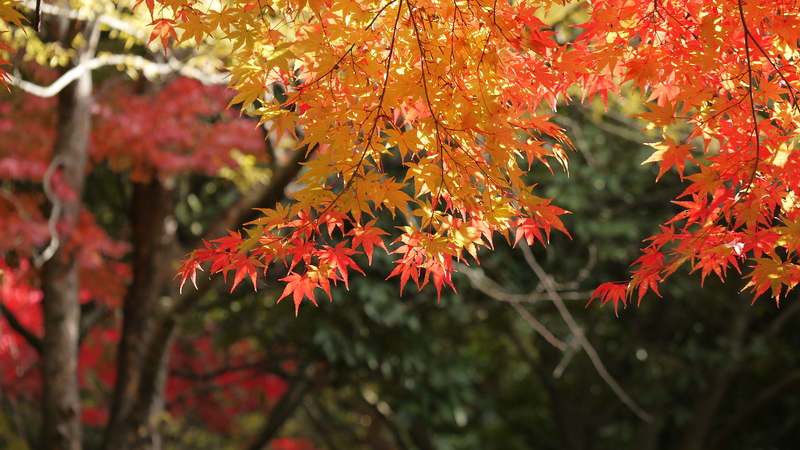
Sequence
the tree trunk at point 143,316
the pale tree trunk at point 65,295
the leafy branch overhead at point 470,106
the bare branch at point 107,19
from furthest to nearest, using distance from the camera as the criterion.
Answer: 1. the tree trunk at point 143,316
2. the pale tree trunk at point 65,295
3. the bare branch at point 107,19
4. the leafy branch overhead at point 470,106

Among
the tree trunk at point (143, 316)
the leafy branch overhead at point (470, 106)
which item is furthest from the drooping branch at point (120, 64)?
the leafy branch overhead at point (470, 106)

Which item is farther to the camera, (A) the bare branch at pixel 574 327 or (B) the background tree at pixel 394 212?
(A) the bare branch at pixel 574 327

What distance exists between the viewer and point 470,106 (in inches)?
63.5

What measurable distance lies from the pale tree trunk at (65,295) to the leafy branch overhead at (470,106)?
13.5ft

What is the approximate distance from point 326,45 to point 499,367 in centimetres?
944

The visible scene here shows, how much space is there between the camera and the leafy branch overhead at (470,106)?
1.62 m

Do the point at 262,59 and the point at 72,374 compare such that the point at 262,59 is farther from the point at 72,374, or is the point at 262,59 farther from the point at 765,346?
→ the point at 765,346

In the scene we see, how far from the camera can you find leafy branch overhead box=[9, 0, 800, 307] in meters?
1.62

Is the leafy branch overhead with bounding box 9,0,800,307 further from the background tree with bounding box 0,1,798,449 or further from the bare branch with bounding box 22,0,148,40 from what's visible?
the bare branch with bounding box 22,0,148,40

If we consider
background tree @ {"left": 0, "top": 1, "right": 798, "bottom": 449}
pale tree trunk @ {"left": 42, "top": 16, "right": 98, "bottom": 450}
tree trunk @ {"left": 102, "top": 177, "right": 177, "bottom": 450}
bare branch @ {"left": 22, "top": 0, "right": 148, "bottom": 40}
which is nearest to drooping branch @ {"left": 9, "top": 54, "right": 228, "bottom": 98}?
background tree @ {"left": 0, "top": 1, "right": 798, "bottom": 449}

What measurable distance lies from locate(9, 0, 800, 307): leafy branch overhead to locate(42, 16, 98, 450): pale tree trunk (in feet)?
13.5

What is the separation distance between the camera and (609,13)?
180cm

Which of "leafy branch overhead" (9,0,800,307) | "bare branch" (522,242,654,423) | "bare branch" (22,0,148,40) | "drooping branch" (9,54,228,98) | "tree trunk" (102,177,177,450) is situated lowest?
"tree trunk" (102,177,177,450)

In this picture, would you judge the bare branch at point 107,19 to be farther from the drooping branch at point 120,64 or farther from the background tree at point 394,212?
the drooping branch at point 120,64
